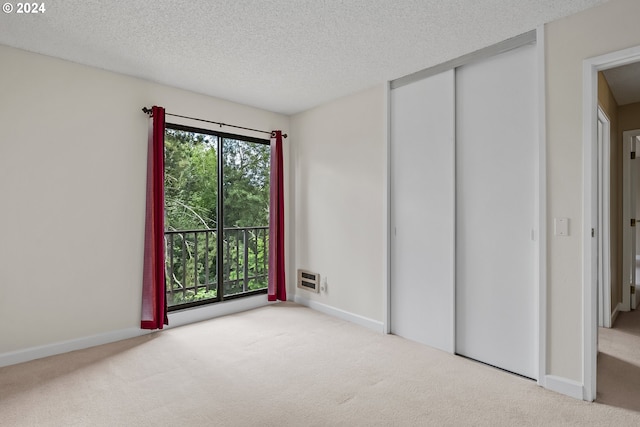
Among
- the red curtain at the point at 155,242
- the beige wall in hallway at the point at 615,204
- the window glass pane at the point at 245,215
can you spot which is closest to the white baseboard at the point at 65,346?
the red curtain at the point at 155,242

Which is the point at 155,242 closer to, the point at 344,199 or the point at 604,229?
the point at 344,199

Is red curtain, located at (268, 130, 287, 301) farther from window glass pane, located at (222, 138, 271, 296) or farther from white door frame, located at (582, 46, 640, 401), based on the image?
white door frame, located at (582, 46, 640, 401)

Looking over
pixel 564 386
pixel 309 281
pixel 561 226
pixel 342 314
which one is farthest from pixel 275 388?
pixel 561 226

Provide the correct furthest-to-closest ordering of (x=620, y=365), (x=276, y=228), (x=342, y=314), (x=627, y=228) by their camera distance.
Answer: (x=276, y=228), (x=627, y=228), (x=342, y=314), (x=620, y=365)

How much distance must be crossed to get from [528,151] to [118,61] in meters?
3.43

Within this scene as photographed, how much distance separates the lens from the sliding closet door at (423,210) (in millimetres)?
2953

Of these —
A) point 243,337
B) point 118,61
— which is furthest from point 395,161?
point 118,61

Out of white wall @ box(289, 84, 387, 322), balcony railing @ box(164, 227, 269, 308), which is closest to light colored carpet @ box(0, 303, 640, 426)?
white wall @ box(289, 84, 387, 322)

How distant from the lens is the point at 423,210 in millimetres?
3148

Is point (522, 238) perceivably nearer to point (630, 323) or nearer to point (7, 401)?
point (630, 323)

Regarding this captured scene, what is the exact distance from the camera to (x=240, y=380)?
7.98 feet

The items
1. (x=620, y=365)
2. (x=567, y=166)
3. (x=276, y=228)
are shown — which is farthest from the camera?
(x=276, y=228)

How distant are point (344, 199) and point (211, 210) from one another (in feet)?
5.32

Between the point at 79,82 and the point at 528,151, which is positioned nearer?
the point at 528,151
